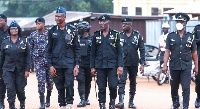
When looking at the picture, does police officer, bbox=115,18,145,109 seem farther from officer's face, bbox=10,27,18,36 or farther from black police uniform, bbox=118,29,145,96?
officer's face, bbox=10,27,18,36

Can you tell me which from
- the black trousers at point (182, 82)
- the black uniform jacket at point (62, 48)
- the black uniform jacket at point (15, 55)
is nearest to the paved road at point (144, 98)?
the black trousers at point (182, 82)

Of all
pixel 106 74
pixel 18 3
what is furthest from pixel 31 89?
pixel 18 3

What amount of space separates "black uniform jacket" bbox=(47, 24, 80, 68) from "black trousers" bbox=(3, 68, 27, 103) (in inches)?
36.7

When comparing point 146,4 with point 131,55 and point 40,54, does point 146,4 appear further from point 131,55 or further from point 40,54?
point 40,54

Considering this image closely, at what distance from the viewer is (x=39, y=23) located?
45.5ft

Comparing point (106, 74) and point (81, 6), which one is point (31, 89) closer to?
point (106, 74)

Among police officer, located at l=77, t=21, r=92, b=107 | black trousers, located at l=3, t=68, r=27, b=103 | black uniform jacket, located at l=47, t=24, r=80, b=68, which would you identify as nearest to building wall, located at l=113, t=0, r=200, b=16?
police officer, located at l=77, t=21, r=92, b=107

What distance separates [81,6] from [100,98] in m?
55.9

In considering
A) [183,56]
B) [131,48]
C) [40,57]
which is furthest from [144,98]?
[183,56]

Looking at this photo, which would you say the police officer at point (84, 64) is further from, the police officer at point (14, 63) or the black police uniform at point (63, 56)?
the black police uniform at point (63, 56)

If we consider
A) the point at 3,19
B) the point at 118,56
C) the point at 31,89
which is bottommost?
the point at 31,89

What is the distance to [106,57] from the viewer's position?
1195 cm

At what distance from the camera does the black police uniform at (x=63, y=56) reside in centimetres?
1152

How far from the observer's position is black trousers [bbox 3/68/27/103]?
475 inches
